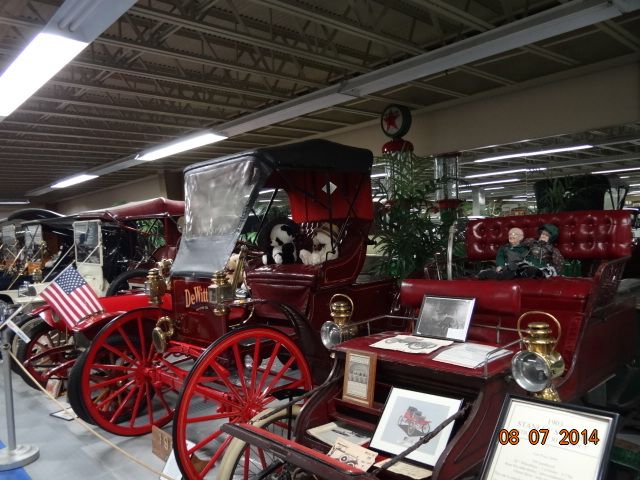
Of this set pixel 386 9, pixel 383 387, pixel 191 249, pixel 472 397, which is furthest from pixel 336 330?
pixel 386 9

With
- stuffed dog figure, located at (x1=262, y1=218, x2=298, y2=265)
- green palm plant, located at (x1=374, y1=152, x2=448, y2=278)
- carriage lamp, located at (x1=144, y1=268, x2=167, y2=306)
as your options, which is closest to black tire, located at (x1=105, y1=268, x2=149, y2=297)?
stuffed dog figure, located at (x1=262, y1=218, x2=298, y2=265)

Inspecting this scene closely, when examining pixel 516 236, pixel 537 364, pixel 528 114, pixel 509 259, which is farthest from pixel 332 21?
pixel 528 114

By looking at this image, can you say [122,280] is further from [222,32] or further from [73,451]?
[222,32]

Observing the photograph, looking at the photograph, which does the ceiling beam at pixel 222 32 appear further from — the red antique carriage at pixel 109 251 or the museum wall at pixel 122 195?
the museum wall at pixel 122 195

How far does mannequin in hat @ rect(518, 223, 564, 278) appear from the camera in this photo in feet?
12.1

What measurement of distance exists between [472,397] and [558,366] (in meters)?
0.41

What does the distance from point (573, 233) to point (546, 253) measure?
1.54 feet

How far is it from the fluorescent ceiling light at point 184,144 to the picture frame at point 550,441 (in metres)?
8.11

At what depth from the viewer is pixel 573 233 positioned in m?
4.05

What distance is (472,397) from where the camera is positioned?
7.23 feet

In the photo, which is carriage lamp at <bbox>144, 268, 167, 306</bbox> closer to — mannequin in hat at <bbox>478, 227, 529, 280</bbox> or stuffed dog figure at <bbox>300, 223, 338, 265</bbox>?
stuffed dog figure at <bbox>300, 223, 338, 265</bbox>

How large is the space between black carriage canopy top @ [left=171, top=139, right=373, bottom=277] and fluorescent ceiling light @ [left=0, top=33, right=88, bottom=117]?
182cm

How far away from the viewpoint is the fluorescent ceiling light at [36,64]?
4.36 m
